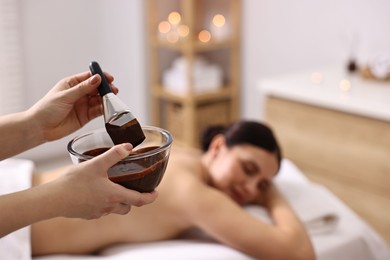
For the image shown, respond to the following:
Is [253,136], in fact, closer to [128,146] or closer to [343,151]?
[343,151]

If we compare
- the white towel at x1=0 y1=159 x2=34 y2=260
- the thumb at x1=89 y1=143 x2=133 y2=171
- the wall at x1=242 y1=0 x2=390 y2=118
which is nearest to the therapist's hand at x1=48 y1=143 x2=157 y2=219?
the thumb at x1=89 y1=143 x2=133 y2=171

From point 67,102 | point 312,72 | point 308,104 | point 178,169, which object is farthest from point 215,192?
point 312,72

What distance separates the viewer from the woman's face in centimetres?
165

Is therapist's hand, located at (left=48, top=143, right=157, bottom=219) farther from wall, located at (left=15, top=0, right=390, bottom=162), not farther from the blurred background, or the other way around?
wall, located at (left=15, top=0, right=390, bottom=162)

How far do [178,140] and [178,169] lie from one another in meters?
2.01

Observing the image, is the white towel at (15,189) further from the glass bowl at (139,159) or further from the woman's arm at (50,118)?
the glass bowl at (139,159)

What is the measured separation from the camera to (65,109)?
1.08 metres

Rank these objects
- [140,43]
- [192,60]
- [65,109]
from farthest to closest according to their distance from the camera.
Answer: [140,43] < [192,60] < [65,109]

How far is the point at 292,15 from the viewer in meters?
3.06

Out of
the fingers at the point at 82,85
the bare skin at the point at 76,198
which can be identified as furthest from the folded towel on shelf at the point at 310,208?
the bare skin at the point at 76,198

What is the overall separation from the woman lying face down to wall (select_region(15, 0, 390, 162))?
1255 mm

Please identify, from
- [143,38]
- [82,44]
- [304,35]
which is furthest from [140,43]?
[304,35]

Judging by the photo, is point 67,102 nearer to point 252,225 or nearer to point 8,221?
point 8,221

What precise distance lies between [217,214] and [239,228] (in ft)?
0.23
